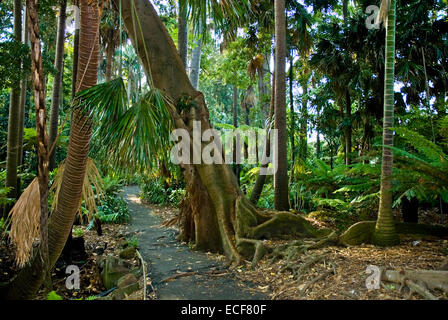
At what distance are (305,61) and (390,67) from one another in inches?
315

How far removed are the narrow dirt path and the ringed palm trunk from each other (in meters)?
1.64

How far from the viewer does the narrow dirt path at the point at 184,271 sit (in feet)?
14.9

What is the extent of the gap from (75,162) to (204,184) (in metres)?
3.34

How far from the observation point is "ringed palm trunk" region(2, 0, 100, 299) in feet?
13.2

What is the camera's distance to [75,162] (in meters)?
4.14

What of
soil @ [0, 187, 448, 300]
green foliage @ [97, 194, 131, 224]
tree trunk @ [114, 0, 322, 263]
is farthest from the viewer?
green foliage @ [97, 194, 131, 224]

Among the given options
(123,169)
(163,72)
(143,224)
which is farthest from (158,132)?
(143,224)

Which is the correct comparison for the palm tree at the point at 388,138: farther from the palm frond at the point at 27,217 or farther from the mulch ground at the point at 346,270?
the palm frond at the point at 27,217

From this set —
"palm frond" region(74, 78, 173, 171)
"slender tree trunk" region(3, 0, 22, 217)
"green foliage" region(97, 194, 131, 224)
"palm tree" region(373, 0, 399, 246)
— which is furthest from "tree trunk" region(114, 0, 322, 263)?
"green foliage" region(97, 194, 131, 224)

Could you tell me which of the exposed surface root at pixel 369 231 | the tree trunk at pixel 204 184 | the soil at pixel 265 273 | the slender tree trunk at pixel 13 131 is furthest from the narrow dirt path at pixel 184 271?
the slender tree trunk at pixel 13 131

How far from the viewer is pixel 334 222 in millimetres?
7938

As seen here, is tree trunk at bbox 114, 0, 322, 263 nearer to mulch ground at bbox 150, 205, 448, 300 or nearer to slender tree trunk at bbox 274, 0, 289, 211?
mulch ground at bbox 150, 205, 448, 300

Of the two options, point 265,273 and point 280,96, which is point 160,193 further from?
point 265,273

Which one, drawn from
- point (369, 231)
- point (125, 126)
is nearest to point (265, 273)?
point (369, 231)
